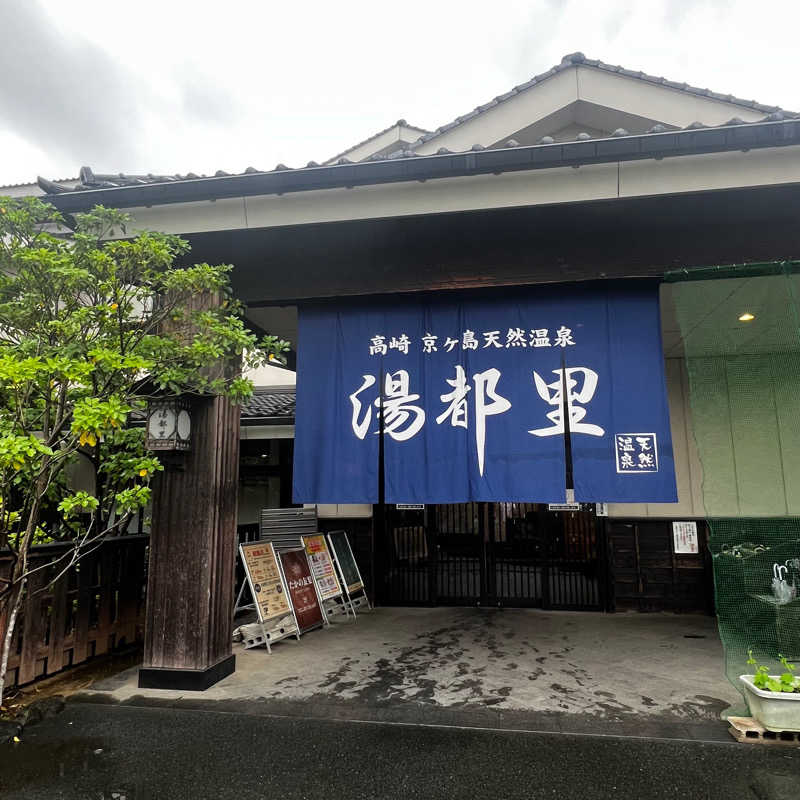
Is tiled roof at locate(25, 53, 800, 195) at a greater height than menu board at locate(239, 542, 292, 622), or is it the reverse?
tiled roof at locate(25, 53, 800, 195)

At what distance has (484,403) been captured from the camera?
5500 millimetres

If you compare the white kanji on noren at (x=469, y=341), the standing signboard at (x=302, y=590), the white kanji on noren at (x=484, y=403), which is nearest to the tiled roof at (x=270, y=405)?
the standing signboard at (x=302, y=590)

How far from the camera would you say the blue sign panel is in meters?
5.19

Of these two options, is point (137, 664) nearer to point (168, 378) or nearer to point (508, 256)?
point (168, 378)

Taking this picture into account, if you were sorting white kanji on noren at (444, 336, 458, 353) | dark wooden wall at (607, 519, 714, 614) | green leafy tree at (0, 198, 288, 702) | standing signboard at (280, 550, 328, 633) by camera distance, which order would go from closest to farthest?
green leafy tree at (0, 198, 288, 702) < white kanji on noren at (444, 336, 458, 353) < standing signboard at (280, 550, 328, 633) < dark wooden wall at (607, 519, 714, 614)

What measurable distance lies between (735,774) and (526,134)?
857 centimetres

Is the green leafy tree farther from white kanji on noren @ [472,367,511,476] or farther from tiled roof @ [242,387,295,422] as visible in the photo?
tiled roof @ [242,387,295,422]

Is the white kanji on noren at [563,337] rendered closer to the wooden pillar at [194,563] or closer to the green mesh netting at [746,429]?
the green mesh netting at [746,429]

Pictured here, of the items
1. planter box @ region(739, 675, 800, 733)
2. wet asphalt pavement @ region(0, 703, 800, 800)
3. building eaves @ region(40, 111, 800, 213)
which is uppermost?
building eaves @ region(40, 111, 800, 213)

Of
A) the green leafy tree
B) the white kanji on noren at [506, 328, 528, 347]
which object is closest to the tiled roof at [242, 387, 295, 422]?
the green leafy tree

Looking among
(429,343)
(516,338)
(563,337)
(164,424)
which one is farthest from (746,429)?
(164,424)

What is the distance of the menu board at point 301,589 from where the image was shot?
745cm

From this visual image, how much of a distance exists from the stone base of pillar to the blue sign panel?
6.41 ft

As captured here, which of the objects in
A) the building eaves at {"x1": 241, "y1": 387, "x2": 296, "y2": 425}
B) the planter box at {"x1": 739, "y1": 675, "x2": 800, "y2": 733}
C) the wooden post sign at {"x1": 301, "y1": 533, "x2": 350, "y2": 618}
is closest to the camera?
the planter box at {"x1": 739, "y1": 675, "x2": 800, "y2": 733}
